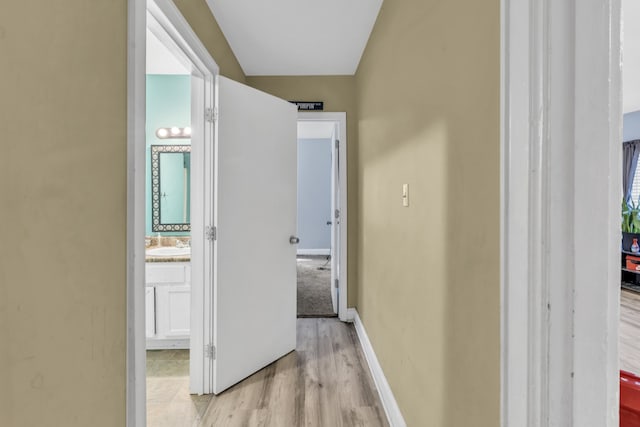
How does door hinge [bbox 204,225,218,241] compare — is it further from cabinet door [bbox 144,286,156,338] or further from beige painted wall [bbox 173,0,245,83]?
beige painted wall [bbox 173,0,245,83]

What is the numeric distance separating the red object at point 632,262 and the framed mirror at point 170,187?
19.4 ft

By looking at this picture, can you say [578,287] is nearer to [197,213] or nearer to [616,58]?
[616,58]

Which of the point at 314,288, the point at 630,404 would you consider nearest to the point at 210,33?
the point at 630,404

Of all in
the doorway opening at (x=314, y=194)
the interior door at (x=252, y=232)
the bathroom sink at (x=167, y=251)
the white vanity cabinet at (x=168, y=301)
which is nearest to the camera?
the interior door at (x=252, y=232)

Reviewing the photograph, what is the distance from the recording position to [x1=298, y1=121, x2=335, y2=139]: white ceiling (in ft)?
19.1

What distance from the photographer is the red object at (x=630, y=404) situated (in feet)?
2.78

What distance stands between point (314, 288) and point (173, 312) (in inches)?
87.5

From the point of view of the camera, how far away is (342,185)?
322 cm

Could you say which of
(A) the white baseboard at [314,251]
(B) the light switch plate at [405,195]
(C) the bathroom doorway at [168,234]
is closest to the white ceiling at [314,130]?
(A) the white baseboard at [314,251]

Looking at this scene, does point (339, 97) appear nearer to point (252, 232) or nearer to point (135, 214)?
point (252, 232)

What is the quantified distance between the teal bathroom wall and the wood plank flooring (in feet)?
12.7
